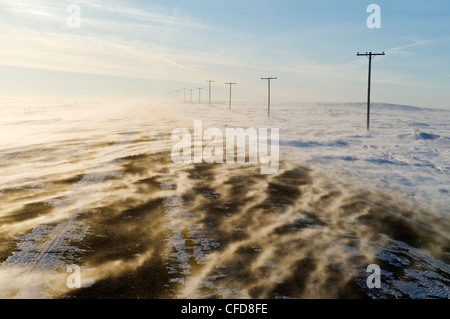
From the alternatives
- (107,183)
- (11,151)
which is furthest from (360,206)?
(11,151)

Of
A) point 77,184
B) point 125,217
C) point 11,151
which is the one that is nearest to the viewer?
point 125,217

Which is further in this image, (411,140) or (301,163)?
(411,140)

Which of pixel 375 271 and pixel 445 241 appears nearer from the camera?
pixel 375 271

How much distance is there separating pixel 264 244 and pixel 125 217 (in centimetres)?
318

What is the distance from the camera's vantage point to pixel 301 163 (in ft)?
51.8

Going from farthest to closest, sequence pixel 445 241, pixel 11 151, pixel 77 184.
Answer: pixel 11 151, pixel 77 184, pixel 445 241

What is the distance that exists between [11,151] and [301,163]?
13226 millimetres
